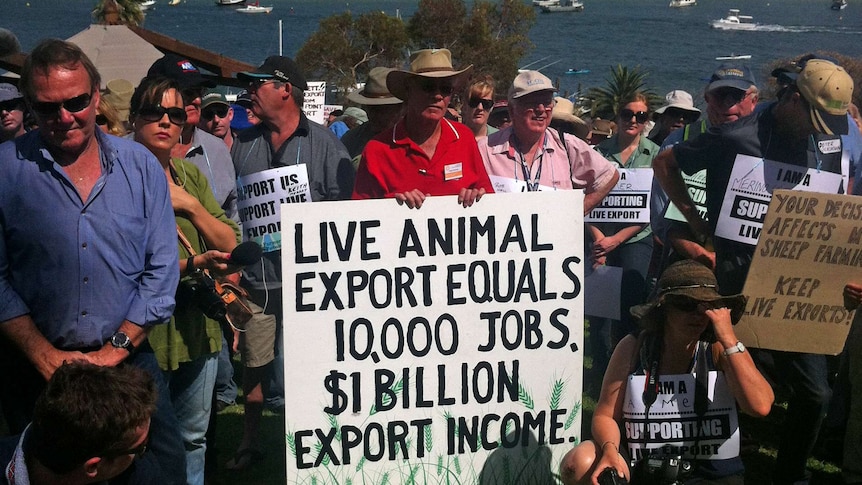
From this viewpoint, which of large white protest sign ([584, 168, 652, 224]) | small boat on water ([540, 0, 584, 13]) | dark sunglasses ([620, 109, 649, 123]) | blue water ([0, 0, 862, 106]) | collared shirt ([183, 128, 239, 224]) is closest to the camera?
collared shirt ([183, 128, 239, 224])

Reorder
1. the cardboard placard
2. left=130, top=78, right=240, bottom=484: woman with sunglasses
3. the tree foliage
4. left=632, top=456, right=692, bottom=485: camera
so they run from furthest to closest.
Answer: the tree foliage, the cardboard placard, left=130, top=78, right=240, bottom=484: woman with sunglasses, left=632, top=456, right=692, bottom=485: camera

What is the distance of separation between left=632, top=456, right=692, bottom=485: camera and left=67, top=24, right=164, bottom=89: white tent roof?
10.3 m

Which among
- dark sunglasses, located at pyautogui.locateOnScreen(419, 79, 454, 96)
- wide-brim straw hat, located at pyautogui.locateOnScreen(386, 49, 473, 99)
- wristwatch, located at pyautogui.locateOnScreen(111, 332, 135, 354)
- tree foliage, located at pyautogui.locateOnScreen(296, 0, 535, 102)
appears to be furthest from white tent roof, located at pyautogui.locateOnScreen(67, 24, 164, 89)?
tree foliage, located at pyautogui.locateOnScreen(296, 0, 535, 102)

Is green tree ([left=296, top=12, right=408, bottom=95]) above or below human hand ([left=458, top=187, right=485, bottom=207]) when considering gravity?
below

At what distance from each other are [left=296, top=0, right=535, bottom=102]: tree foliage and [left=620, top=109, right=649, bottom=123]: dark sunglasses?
4520 cm

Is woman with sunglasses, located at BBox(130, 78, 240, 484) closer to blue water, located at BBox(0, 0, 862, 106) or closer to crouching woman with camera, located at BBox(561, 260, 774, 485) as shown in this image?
crouching woman with camera, located at BBox(561, 260, 774, 485)

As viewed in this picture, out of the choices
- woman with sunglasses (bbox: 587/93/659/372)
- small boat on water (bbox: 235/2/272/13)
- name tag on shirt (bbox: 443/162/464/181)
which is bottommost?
small boat on water (bbox: 235/2/272/13)

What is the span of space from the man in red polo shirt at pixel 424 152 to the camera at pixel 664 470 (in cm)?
159

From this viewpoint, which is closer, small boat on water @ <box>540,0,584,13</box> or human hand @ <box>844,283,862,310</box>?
human hand @ <box>844,283,862,310</box>

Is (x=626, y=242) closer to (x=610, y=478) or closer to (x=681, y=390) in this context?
(x=681, y=390)

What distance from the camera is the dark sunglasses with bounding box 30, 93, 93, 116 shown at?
3344mm

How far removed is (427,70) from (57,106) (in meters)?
2.03

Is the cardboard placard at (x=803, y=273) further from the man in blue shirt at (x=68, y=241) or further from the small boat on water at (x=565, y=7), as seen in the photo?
the small boat on water at (x=565, y=7)

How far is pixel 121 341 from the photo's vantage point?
351 centimetres
